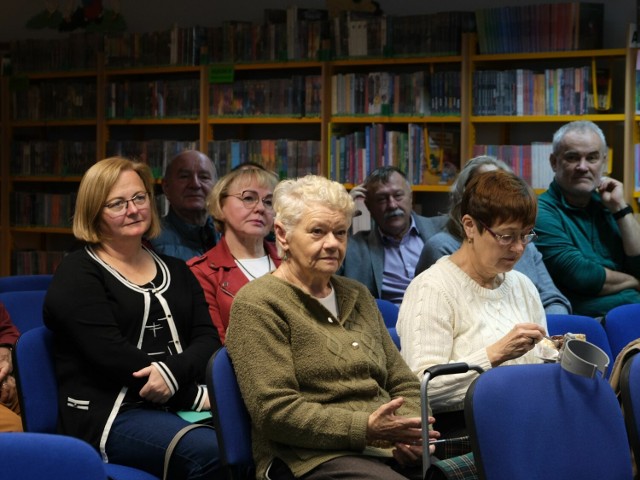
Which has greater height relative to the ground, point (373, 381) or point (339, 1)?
point (339, 1)

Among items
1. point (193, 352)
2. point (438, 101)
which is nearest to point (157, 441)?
point (193, 352)

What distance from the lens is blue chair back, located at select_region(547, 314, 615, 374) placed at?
138 inches

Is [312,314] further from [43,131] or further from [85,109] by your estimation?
[43,131]

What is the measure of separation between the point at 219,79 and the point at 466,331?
422 centimetres

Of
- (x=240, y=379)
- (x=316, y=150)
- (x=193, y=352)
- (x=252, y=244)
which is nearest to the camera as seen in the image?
(x=240, y=379)

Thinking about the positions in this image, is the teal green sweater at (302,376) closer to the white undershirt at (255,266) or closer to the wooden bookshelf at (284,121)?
the white undershirt at (255,266)

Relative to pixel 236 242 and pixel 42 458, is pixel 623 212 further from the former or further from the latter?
pixel 42 458

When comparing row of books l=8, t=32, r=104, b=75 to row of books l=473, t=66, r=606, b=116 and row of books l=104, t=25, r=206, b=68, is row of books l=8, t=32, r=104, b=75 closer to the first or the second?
row of books l=104, t=25, r=206, b=68

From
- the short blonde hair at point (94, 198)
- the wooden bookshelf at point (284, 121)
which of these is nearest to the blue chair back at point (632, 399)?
the short blonde hair at point (94, 198)

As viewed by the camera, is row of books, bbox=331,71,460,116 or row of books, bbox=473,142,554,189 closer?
row of books, bbox=473,142,554,189

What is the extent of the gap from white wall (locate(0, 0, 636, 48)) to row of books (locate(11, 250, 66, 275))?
5.63 ft

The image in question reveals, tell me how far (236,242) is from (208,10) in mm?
3752

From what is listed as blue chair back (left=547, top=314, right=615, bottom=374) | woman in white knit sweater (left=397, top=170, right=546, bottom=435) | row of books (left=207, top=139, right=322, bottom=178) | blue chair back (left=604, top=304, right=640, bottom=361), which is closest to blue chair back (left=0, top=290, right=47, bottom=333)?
woman in white knit sweater (left=397, top=170, right=546, bottom=435)

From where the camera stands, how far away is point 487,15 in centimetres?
588
